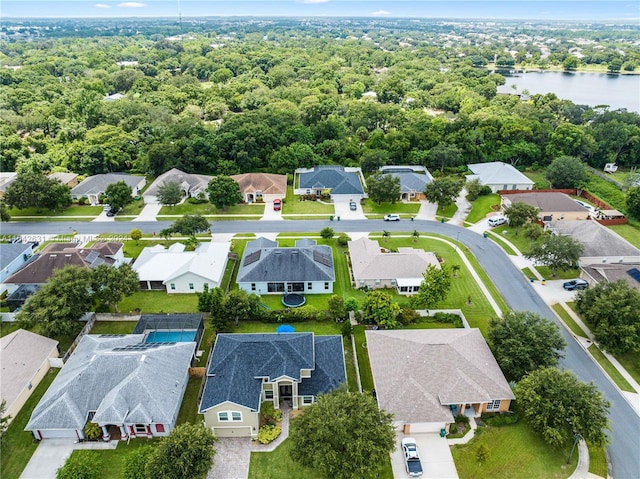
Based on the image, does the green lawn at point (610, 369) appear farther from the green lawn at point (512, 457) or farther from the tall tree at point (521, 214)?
the tall tree at point (521, 214)

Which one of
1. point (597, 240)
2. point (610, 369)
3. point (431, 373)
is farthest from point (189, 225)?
point (597, 240)

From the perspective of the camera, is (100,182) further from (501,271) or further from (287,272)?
(501,271)

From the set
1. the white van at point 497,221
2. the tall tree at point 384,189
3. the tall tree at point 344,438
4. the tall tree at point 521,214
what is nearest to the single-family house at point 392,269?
the tall tree at point 521,214

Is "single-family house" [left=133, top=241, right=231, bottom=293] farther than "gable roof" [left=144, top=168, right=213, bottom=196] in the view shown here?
No

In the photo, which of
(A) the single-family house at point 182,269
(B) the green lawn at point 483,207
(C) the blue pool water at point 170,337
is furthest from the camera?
(B) the green lawn at point 483,207

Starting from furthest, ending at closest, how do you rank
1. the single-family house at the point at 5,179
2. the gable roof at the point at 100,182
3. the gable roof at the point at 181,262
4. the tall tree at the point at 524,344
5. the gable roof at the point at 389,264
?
the gable roof at the point at 100,182 < the single-family house at the point at 5,179 < the gable roof at the point at 389,264 < the gable roof at the point at 181,262 < the tall tree at the point at 524,344

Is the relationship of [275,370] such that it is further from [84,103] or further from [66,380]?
[84,103]

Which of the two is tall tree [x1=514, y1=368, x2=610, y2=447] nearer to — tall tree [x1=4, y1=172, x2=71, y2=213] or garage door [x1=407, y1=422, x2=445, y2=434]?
garage door [x1=407, y1=422, x2=445, y2=434]

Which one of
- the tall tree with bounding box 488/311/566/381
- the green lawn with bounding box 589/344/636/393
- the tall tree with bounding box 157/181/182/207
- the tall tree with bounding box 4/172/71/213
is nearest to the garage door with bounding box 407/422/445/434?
the tall tree with bounding box 488/311/566/381
